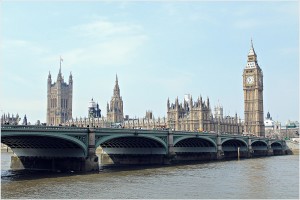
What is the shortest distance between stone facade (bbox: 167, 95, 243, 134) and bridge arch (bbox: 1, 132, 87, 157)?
89.0 m

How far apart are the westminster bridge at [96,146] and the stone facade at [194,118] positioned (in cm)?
4725

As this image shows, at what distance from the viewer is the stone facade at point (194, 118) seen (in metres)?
148

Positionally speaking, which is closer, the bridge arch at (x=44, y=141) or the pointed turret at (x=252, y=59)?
the bridge arch at (x=44, y=141)

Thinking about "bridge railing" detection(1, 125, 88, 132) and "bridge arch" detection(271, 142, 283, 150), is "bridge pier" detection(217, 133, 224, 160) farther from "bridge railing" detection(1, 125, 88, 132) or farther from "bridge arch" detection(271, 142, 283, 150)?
"bridge arch" detection(271, 142, 283, 150)

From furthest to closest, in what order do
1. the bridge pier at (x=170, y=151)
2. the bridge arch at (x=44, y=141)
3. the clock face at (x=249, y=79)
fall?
the clock face at (x=249, y=79), the bridge pier at (x=170, y=151), the bridge arch at (x=44, y=141)

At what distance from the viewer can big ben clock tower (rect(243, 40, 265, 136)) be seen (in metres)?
168

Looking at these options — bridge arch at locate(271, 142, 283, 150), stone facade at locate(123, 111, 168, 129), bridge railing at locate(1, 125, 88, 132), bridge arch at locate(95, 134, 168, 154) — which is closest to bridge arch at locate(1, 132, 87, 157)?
bridge railing at locate(1, 125, 88, 132)

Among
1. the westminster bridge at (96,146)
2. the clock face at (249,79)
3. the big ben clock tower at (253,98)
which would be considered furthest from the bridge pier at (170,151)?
the clock face at (249,79)

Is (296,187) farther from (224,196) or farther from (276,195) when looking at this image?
(224,196)

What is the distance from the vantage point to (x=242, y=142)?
341 ft

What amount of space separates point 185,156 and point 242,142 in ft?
71.0

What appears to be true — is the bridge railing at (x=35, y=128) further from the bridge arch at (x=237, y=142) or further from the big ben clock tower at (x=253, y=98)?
the big ben clock tower at (x=253, y=98)

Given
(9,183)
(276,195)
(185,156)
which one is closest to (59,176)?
(9,183)

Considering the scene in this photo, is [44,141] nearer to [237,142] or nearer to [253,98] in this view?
[237,142]
